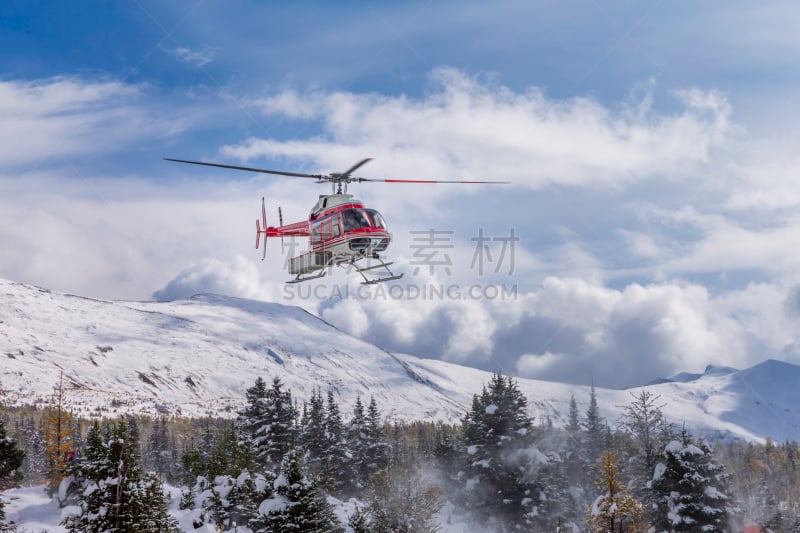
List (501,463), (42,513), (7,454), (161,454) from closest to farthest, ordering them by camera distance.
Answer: (42,513) < (7,454) < (501,463) < (161,454)

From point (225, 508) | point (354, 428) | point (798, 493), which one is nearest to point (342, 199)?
point (225, 508)

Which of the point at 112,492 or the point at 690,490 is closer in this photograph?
the point at 112,492

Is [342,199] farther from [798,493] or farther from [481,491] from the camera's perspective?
[798,493]

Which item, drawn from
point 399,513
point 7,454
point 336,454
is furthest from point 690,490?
point 7,454

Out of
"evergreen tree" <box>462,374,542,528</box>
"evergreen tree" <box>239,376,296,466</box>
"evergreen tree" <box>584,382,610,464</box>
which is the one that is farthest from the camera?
"evergreen tree" <box>584,382,610,464</box>

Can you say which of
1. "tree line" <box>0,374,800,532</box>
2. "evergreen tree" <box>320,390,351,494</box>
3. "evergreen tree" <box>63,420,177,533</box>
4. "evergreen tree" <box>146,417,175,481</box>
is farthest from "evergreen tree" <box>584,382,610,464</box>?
"evergreen tree" <box>146,417,175,481</box>

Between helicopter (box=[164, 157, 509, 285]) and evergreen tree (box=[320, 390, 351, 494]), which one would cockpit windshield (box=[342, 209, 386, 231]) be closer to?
helicopter (box=[164, 157, 509, 285])

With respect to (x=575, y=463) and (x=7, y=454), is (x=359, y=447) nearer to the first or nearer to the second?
(x=575, y=463)
